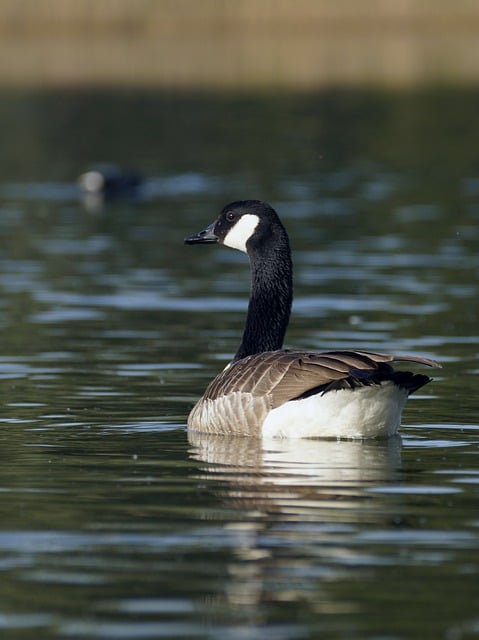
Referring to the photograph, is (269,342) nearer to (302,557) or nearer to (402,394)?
(402,394)

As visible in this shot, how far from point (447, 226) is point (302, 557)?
1841cm

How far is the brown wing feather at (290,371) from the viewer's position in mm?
10141

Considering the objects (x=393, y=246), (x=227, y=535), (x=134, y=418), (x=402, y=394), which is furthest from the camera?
(x=393, y=246)

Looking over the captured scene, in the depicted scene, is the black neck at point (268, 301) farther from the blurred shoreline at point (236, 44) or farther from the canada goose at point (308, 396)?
the blurred shoreline at point (236, 44)

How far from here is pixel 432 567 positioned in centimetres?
749

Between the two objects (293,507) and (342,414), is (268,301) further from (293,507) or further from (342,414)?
(293,507)

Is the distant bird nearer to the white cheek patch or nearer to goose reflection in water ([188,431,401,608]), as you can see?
the white cheek patch

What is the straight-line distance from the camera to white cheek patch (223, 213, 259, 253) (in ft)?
42.4

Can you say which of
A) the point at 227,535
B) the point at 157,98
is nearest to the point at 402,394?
the point at 227,535

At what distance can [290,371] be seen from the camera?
1057 cm

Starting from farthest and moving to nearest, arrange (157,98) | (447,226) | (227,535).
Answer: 1. (157,98)
2. (447,226)
3. (227,535)

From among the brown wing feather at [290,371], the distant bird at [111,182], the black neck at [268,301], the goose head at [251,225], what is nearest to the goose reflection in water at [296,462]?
the brown wing feather at [290,371]

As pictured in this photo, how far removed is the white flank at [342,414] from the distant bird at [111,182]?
21.5m

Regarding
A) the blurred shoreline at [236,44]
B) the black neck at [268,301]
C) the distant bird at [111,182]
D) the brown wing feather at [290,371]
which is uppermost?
the blurred shoreline at [236,44]
